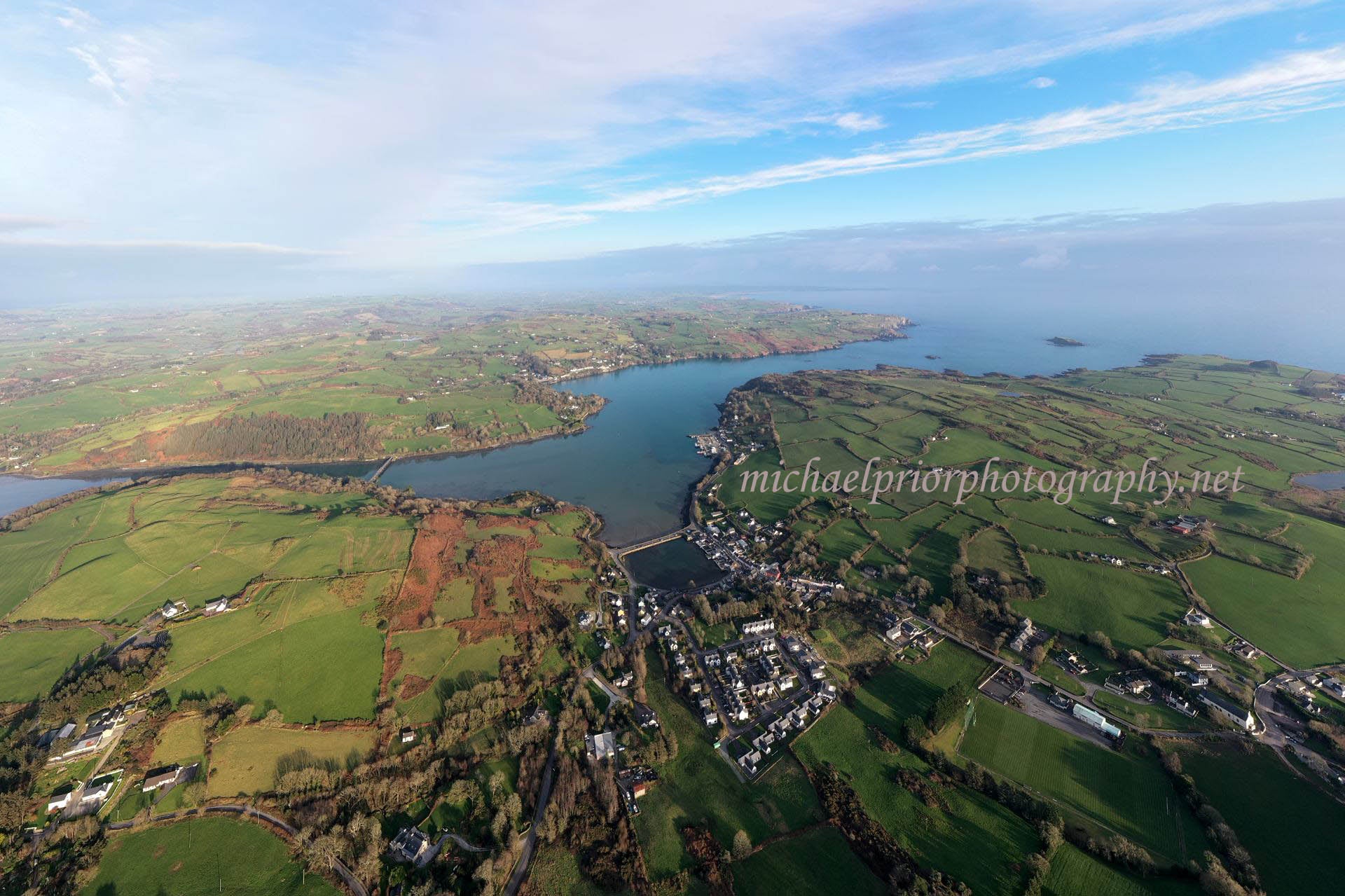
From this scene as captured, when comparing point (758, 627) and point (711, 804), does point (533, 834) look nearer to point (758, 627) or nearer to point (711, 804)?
point (711, 804)

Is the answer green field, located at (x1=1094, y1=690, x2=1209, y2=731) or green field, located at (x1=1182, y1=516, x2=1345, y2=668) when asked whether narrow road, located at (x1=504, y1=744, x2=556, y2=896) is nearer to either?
green field, located at (x1=1094, y1=690, x2=1209, y2=731)

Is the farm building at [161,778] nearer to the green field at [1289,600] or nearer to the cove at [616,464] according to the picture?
the cove at [616,464]

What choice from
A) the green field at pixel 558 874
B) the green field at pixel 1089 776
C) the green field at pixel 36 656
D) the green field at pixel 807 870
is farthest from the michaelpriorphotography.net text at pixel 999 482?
the green field at pixel 36 656

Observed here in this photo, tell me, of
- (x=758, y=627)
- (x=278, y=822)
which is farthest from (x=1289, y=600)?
(x=278, y=822)

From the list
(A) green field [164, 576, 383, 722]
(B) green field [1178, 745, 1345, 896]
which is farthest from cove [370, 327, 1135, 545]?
(B) green field [1178, 745, 1345, 896]

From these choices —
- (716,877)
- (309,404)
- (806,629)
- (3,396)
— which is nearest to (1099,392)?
(806,629)

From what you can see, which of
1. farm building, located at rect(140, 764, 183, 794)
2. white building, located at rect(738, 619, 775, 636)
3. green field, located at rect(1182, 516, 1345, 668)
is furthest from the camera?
white building, located at rect(738, 619, 775, 636)

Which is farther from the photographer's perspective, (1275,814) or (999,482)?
(999,482)
